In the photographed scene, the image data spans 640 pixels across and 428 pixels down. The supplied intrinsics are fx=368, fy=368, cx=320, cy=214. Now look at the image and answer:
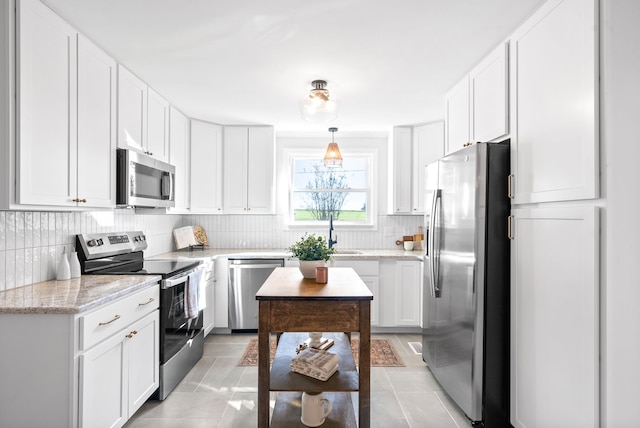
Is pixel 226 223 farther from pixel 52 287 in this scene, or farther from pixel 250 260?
pixel 52 287

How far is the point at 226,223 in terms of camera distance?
4777 millimetres

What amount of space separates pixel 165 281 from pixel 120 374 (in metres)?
0.70

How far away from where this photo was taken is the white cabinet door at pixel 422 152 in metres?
4.38

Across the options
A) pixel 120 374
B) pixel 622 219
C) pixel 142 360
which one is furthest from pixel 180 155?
pixel 622 219

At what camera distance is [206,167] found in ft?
14.1

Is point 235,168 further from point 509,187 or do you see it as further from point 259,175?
point 509,187

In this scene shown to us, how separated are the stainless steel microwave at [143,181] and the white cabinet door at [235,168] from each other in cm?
95

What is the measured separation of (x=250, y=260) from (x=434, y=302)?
2.04 metres

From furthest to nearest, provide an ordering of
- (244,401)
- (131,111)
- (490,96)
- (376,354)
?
(376,354), (131,111), (244,401), (490,96)

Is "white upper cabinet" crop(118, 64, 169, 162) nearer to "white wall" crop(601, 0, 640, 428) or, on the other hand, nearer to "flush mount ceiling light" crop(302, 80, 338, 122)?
"flush mount ceiling light" crop(302, 80, 338, 122)

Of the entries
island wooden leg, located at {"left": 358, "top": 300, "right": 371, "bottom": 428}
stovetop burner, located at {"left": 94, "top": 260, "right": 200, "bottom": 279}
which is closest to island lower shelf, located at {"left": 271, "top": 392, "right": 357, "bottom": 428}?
island wooden leg, located at {"left": 358, "top": 300, "right": 371, "bottom": 428}

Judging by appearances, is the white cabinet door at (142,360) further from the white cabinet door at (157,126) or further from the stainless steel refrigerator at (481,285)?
the stainless steel refrigerator at (481,285)

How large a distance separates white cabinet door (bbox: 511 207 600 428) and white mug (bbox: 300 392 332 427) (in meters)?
1.13

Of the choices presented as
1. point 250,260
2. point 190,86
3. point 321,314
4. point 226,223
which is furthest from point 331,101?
point 226,223
